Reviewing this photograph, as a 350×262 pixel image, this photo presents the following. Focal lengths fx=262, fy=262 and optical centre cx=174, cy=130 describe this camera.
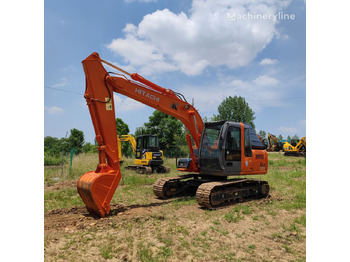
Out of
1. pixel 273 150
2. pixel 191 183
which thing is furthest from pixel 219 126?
pixel 273 150

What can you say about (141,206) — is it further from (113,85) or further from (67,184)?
(67,184)

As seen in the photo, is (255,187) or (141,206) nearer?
(141,206)

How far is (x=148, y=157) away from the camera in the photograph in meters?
18.2

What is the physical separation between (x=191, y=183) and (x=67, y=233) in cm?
518

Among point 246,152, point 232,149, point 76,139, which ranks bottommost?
point 246,152

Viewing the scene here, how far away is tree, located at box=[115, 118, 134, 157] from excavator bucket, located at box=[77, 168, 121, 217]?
1087 inches

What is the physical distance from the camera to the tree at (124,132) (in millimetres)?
35031

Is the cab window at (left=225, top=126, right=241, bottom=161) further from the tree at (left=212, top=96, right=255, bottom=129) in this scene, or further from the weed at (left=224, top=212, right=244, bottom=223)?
the tree at (left=212, top=96, right=255, bottom=129)

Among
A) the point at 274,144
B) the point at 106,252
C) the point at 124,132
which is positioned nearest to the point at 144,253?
the point at 106,252

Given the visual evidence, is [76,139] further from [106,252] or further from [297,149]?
[106,252]

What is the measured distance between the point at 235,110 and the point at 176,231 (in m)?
54.2

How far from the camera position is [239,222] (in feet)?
22.2

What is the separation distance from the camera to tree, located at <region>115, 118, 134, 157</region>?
3503cm

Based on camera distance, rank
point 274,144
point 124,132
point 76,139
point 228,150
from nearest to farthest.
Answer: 1. point 228,150
2. point 124,132
3. point 274,144
4. point 76,139
